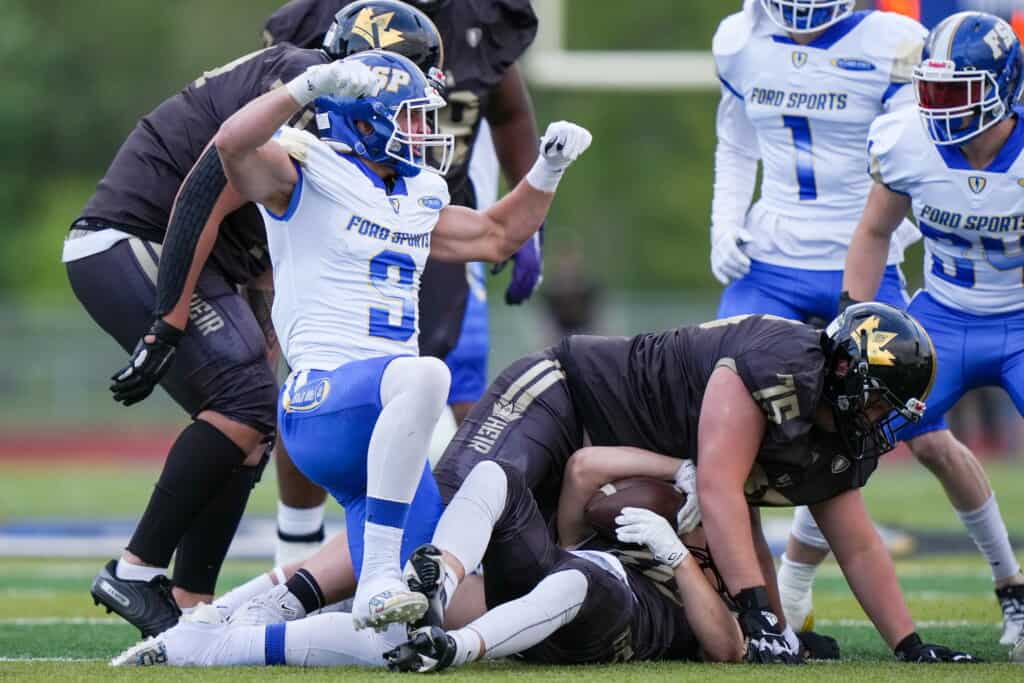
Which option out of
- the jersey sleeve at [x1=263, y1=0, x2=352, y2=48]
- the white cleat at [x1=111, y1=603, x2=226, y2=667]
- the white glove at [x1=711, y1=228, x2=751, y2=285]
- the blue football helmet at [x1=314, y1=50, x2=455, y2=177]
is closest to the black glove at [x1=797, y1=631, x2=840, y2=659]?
the white glove at [x1=711, y1=228, x2=751, y2=285]

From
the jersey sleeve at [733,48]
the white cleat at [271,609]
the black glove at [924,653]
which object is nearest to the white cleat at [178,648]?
the white cleat at [271,609]

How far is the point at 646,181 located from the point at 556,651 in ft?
71.5

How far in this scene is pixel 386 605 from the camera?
357cm

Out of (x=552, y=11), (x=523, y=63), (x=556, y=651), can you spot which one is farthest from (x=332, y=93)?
(x=523, y=63)

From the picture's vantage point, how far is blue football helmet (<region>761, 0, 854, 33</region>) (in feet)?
16.9

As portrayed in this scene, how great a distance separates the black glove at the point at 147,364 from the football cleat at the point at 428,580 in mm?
957

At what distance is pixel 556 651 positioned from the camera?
4008 mm

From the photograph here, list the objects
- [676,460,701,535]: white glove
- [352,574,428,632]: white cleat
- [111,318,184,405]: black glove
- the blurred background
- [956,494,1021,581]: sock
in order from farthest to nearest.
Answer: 1. the blurred background
2. [956,494,1021,581]: sock
3. [676,460,701,535]: white glove
4. [111,318,184,405]: black glove
5. [352,574,428,632]: white cleat

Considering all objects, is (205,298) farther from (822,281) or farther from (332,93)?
(822,281)

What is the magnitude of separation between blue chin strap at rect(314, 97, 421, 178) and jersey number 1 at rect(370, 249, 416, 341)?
24 centimetres

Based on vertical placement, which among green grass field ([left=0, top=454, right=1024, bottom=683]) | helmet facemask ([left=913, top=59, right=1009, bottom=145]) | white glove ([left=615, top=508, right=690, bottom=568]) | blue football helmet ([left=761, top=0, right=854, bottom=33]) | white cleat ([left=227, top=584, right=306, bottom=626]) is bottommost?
green grass field ([left=0, top=454, right=1024, bottom=683])

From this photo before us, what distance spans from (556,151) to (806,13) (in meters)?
1.34

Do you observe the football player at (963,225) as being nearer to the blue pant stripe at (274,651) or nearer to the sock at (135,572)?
the blue pant stripe at (274,651)

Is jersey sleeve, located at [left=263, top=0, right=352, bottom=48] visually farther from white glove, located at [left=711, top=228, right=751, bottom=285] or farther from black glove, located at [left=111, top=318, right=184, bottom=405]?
white glove, located at [left=711, top=228, right=751, bottom=285]
